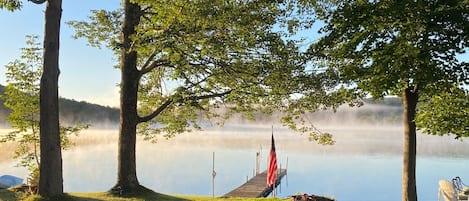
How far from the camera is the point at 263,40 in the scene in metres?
12.7

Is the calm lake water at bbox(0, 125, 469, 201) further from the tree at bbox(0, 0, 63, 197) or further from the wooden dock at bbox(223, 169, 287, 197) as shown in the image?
the tree at bbox(0, 0, 63, 197)

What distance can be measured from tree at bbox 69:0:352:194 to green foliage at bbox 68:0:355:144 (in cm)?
2

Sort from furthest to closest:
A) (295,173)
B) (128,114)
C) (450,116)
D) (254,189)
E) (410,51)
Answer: (295,173)
(254,189)
(128,114)
(450,116)
(410,51)

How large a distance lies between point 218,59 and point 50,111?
4.60 m

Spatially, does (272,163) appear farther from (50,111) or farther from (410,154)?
(50,111)

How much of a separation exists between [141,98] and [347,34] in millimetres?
8471

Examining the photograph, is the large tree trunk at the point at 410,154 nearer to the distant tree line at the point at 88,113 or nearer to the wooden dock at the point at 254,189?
the wooden dock at the point at 254,189

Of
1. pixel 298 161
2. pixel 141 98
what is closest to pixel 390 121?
pixel 298 161

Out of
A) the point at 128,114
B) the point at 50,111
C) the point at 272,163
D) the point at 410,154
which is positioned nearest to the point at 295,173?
the point at 272,163

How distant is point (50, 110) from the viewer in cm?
1122

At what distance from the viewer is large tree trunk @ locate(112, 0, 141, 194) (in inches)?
559

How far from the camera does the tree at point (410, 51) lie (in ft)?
30.7

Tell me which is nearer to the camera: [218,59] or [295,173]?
[218,59]

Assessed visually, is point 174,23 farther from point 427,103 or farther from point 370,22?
point 427,103
